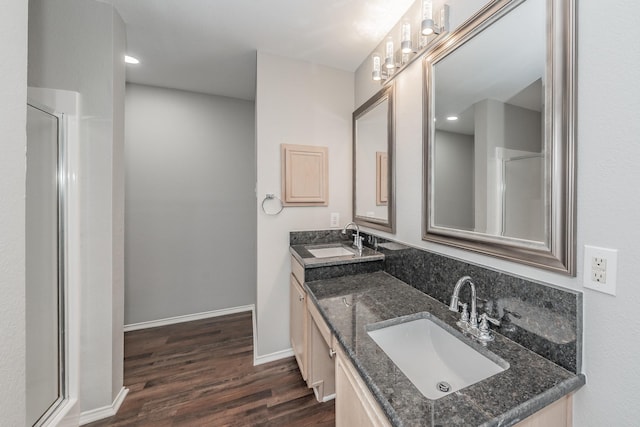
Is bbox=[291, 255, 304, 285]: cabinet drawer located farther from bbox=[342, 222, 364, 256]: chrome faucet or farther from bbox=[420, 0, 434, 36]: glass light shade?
bbox=[420, 0, 434, 36]: glass light shade

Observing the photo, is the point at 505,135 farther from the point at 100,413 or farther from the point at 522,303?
the point at 100,413

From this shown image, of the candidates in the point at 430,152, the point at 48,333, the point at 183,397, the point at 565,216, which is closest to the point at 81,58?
the point at 48,333

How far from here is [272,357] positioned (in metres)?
2.05

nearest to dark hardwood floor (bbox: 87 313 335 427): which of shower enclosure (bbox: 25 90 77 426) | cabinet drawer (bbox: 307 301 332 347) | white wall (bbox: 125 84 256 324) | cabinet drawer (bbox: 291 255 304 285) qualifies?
shower enclosure (bbox: 25 90 77 426)

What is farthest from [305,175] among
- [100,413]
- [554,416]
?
[100,413]

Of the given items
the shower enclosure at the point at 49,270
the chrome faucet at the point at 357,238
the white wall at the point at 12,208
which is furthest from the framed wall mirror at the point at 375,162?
the shower enclosure at the point at 49,270

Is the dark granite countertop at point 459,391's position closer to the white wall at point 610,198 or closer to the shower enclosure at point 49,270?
the white wall at point 610,198

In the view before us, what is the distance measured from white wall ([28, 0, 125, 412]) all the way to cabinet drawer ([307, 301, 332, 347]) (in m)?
1.34

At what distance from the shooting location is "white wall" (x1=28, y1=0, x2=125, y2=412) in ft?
4.82

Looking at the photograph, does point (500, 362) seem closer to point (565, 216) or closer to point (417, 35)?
point (565, 216)

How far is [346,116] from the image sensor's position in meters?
2.27

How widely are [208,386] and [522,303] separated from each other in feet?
6.79

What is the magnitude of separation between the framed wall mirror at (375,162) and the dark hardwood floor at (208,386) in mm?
1381

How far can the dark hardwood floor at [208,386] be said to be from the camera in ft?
4.94
